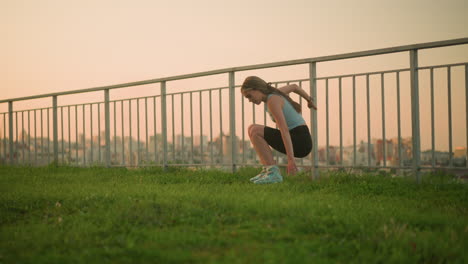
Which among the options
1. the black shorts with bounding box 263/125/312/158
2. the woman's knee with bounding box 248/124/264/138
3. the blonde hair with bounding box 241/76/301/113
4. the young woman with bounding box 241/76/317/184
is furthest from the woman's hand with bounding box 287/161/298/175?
the blonde hair with bounding box 241/76/301/113

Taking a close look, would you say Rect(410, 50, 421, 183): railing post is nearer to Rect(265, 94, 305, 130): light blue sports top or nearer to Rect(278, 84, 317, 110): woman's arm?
Rect(278, 84, 317, 110): woman's arm

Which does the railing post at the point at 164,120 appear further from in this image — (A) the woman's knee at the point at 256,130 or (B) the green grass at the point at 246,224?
(B) the green grass at the point at 246,224

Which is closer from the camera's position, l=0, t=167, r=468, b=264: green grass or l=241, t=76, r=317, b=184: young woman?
l=0, t=167, r=468, b=264: green grass

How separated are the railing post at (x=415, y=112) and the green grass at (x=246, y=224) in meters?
0.21

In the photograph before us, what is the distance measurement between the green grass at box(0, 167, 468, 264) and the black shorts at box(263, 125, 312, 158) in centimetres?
59

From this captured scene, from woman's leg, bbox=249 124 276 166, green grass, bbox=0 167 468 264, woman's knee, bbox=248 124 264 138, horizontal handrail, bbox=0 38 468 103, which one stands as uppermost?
horizontal handrail, bbox=0 38 468 103

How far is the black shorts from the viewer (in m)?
6.30

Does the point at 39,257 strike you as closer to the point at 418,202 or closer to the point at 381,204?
the point at 381,204

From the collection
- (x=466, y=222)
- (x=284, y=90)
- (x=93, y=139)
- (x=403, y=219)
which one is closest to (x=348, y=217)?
(x=403, y=219)

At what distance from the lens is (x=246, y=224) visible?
143 inches

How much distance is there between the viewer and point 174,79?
28.7 feet

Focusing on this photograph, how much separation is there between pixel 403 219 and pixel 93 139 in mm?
8179

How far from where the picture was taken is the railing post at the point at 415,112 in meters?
5.82

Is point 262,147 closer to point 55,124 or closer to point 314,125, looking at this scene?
point 314,125
